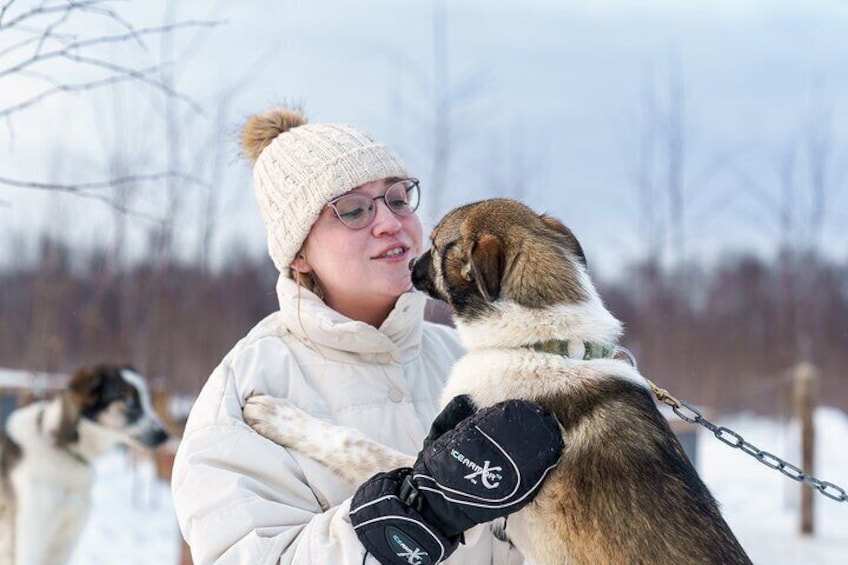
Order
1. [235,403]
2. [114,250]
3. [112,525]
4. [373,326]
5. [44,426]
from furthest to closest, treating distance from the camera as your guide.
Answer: [114,250] → [112,525] → [44,426] → [373,326] → [235,403]

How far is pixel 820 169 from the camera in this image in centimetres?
1359

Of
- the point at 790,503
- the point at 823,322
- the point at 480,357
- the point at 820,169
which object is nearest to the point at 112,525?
the point at 790,503

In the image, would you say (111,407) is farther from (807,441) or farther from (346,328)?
(807,441)

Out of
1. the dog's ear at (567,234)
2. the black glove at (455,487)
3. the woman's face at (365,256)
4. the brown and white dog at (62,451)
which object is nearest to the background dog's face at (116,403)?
the brown and white dog at (62,451)

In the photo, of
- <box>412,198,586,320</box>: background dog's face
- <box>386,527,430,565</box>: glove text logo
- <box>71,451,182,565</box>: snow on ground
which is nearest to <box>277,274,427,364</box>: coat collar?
<box>412,198,586,320</box>: background dog's face

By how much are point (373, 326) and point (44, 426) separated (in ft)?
17.1

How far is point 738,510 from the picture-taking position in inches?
460

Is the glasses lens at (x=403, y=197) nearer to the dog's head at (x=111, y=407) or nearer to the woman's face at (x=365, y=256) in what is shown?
the woman's face at (x=365, y=256)

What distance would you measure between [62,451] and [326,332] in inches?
203

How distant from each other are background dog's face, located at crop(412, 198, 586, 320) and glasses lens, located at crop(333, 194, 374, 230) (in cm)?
23

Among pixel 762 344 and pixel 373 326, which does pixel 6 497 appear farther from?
pixel 762 344

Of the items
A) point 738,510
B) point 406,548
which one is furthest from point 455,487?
point 738,510

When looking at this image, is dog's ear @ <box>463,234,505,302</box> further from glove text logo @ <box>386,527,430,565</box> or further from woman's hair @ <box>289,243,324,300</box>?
glove text logo @ <box>386,527,430,565</box>

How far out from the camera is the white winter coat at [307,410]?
2504mm
